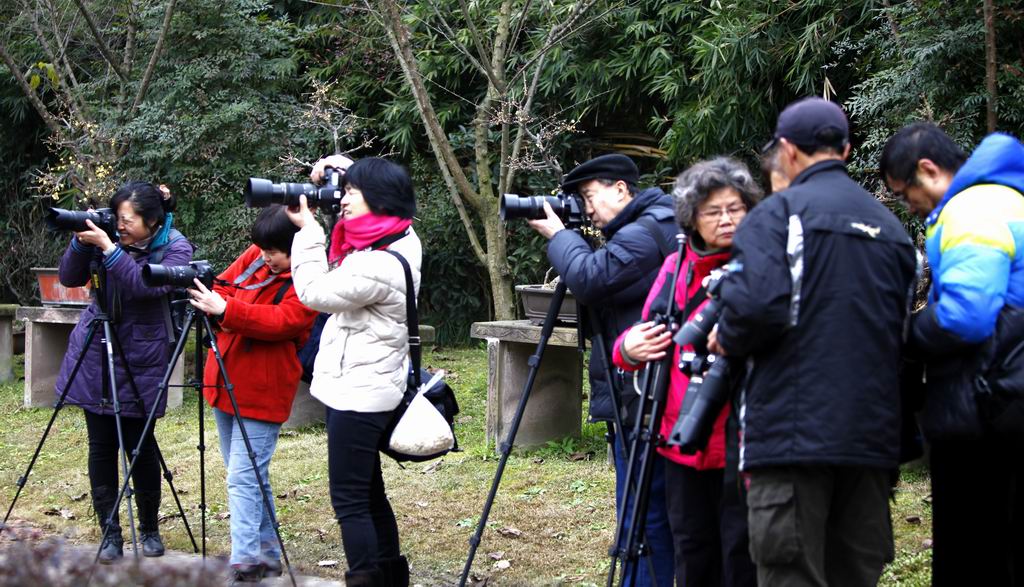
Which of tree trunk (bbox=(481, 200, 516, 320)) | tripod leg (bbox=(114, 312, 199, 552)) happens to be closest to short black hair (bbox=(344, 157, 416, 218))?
tripod leg (bbox=(114, 312, 199, 552))

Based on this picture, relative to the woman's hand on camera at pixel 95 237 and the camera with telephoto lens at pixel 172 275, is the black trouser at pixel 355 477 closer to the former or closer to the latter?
the camera with telephoto lens at pixel 172 275

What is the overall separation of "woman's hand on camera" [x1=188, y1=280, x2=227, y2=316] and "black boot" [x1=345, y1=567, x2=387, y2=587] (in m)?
1.15

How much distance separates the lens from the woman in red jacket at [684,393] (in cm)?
303

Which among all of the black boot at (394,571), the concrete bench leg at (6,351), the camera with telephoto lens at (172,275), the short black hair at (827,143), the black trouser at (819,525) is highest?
the short black hair at (827,143)

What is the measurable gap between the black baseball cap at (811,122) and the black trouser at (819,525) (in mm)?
829

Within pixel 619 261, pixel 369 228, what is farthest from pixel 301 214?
pixel 619 261

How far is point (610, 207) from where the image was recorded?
362cm

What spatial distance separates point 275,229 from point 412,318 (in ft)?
2.60

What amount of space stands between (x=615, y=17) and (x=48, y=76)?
482 centimetres

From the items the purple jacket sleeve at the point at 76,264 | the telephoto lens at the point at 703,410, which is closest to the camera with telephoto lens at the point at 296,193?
the purple jacket sleeve at the point at 76,264

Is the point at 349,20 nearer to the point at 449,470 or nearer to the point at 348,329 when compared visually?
the point at 449,470

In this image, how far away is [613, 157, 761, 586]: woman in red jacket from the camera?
303 centimetres

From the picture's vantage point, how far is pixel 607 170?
361 cm

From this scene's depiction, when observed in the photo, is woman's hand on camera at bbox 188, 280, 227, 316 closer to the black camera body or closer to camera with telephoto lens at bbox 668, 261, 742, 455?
the black camera body
